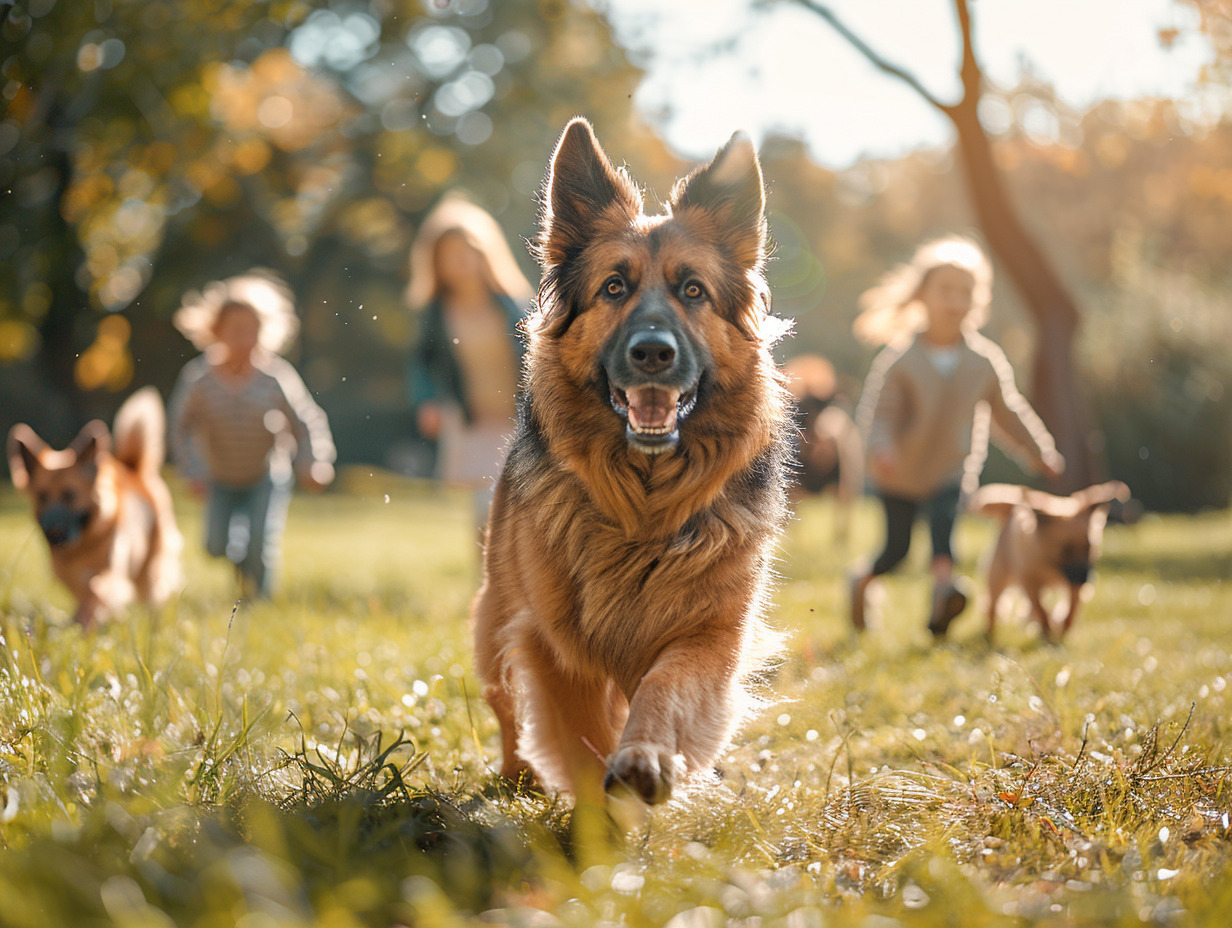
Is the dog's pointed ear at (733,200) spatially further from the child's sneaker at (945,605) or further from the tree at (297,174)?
the tree at (297,174)

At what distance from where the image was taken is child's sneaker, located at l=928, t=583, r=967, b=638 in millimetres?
6746

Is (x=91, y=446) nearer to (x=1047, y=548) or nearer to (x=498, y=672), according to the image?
(x=498, y=672)

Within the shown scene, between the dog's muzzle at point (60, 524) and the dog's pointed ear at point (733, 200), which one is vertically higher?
the dog's pointed ear at point (733, 200)

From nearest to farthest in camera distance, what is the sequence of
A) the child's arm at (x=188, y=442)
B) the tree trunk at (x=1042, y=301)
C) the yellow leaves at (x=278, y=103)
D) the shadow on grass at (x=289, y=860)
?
the shadow on grass at (x=289, y=860)
the child's arm at (x=188, y=442)
the tree trunk at (x=1042, y=301)
the yellow leaves at (x=278, y=103)

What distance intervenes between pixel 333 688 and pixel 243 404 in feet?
12.7

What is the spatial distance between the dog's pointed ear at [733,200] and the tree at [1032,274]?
8056 millimetres

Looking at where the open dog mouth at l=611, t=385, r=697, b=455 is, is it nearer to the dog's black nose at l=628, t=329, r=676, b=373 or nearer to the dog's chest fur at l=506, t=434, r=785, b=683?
the dog's black nose at l=628, t=329, r=676, b=373

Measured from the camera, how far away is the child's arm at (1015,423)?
7004mm

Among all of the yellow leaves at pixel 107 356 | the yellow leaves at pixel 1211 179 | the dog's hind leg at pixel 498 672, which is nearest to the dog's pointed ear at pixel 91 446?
the dog's hind leg at pixel 498 672

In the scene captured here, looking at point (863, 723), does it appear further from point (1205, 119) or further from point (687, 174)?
point (1205, 119)

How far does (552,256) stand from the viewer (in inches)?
142

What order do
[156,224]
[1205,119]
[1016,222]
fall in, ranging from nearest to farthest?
[1016,222], [1205,119], [156,224]

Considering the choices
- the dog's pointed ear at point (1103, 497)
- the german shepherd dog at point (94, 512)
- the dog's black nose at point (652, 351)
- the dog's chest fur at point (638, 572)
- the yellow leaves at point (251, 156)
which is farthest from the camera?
the yellow leaves at point (251, 156)

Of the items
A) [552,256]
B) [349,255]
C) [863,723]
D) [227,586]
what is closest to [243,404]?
[227,586]
